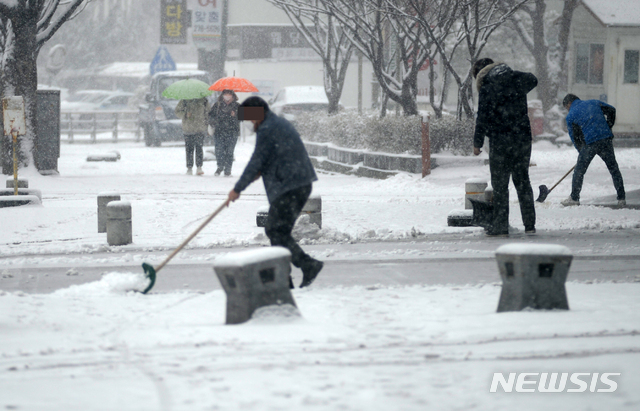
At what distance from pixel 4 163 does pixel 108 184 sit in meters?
2.05

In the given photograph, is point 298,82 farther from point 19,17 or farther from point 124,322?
point 124,322

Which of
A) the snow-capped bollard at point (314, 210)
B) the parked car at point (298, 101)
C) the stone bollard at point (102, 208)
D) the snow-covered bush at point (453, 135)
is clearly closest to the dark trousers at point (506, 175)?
the snow-capped bollard at point (314, 210)

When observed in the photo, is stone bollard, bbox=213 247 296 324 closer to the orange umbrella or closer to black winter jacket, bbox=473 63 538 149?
black winter jacket, bbox=473 63 538 149

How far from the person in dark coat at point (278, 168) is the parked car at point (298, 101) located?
59.7ft

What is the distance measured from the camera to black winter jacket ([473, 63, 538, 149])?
28.8ft

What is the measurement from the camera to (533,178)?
1426 centimetres

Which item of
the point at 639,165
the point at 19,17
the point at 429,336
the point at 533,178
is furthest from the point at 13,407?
the point at 639,165

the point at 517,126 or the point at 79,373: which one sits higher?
the point at 517,126

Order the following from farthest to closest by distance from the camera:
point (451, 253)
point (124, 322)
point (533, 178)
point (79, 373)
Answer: point (533, 178), point (451, 253), point (124, 322), point (79, 373)

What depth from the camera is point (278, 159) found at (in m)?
6.33

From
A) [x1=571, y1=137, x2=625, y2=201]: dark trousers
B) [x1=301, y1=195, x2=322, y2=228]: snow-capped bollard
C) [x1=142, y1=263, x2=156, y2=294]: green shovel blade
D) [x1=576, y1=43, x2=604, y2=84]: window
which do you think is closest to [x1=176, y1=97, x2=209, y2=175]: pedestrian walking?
[x1=301, y1=195, x2=322, y2=228]: snow-capped bollard

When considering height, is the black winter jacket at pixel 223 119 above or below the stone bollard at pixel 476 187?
above

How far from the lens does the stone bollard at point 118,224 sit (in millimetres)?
9188

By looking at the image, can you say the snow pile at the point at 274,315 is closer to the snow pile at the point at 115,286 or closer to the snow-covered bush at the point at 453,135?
the snow pile at the point at 115,286
